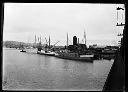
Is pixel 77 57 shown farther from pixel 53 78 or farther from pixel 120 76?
pixel 120 76

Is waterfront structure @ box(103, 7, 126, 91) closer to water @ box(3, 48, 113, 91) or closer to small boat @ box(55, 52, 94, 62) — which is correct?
water @ box(3, 48, 113, 91)

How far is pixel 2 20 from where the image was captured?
5.29 feet

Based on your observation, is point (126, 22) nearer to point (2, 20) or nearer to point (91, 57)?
point (2, 20)

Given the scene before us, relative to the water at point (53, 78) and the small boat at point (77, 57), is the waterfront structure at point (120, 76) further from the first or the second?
the small boat at point (77, 57)

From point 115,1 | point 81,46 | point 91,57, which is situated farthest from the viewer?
point 81,46

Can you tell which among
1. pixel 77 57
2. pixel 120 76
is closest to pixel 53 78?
pixel 120 76

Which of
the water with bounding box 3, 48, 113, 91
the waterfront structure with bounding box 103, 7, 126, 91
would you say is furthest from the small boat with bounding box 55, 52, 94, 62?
the waterfront structure with bounding box 103, 7, 126, 91

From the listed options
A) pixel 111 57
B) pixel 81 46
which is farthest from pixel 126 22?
pixel 81 46

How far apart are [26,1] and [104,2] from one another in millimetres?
630

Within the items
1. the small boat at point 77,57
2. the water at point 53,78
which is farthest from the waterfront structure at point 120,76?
the small boat at point 77,57

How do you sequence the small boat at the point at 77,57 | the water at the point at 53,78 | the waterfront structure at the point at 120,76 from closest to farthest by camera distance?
the waterfront structure at the point at 120,76 < the water at the point at 53,78 < the small boat at the point at 77,57

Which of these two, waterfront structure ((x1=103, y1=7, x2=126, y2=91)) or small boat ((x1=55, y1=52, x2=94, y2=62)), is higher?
waterfront structure ((x1=103, y1=7, x2=126, y2=91))

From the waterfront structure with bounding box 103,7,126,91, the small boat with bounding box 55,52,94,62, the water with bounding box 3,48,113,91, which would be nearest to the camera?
the waterfront structure with bounding box 103,7,126,91

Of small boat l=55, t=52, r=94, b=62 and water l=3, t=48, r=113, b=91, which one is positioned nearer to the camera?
water l=3, t=48, r=113, b=91
